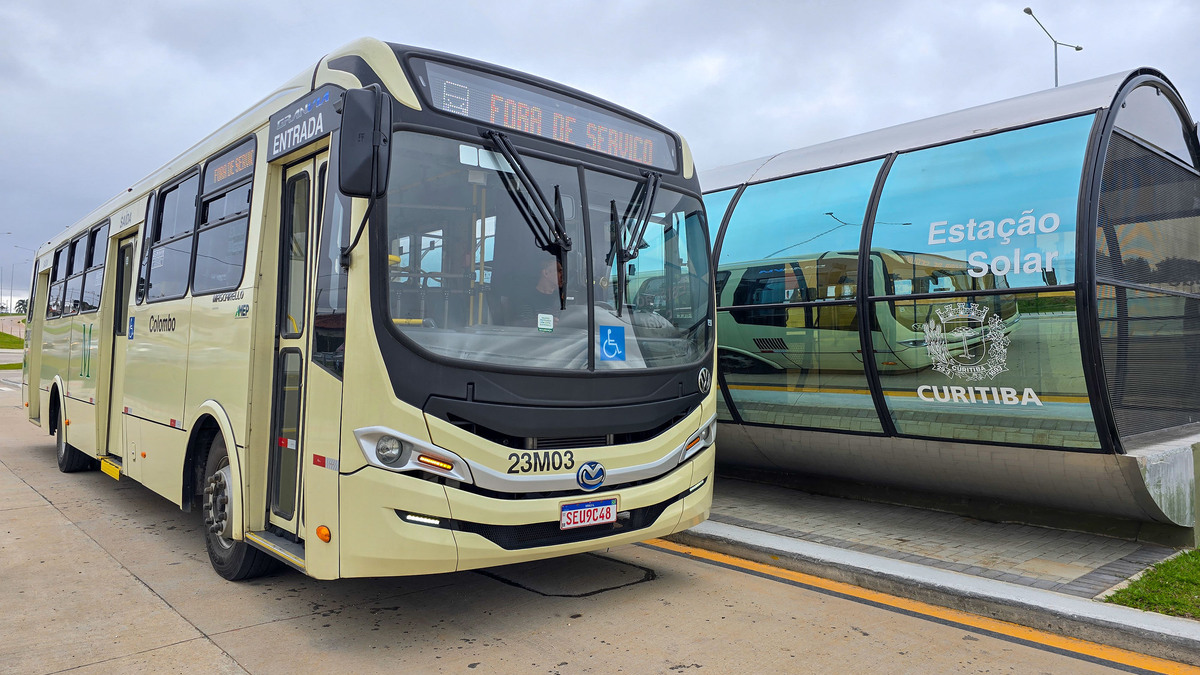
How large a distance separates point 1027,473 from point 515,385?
4204 mm

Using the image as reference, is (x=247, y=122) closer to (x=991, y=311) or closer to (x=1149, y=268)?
(x=991, y=311)

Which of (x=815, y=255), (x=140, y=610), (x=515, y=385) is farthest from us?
(x=815, y=255)

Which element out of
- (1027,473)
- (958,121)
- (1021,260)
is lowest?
(1027,473)

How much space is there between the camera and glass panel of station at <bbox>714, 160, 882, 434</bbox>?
7.17 m

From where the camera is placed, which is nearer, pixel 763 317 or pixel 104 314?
pixel 763 317

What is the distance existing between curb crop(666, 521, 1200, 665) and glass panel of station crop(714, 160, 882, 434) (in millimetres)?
1533

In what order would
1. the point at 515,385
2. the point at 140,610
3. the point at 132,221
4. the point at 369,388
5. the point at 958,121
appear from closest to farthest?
the point at 369,388 < the point at 515,385 < the point at 140,610 < the point at 958,121 < the point at 132,221

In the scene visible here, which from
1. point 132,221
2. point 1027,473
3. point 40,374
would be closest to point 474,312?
point 1027,473

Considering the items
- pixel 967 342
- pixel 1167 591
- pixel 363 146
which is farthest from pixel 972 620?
pixel 363 146

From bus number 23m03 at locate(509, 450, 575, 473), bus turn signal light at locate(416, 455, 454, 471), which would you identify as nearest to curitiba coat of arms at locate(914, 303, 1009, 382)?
bus number 23m03 at locate(509, 450, 575, 473)

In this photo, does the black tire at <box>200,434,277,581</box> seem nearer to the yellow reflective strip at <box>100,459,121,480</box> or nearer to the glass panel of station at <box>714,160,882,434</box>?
the yellow reflective strip at <box>100,459,121,480</box>

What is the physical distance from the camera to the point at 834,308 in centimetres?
721

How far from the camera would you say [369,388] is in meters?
4.14

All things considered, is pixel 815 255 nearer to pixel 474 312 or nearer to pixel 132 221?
pixel 474 312
